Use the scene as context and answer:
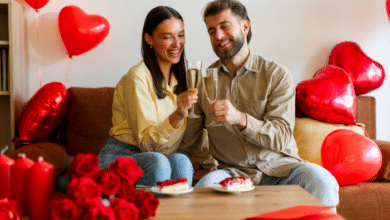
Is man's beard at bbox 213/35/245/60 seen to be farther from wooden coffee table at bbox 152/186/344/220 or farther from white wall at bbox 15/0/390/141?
white wall at bbox 15/0/390/141

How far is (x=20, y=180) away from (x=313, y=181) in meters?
1.10

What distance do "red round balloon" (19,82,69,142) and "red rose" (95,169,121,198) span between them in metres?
1.42

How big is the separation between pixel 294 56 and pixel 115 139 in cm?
155

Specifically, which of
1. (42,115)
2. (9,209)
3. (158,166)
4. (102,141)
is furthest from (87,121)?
(9,209)

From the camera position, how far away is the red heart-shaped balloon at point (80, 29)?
2400mm

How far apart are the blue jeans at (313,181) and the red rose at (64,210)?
0.82 metres

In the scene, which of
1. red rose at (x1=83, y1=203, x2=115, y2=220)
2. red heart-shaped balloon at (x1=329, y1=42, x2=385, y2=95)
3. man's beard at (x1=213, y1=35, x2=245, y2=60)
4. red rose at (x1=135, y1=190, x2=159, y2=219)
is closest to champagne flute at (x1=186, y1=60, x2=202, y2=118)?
man's beard at (x1=213, y1=35, x2=245, y2=60)

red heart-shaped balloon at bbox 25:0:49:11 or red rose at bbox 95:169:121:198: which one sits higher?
red heart-shaped balloon at bbox 25:0:49:11

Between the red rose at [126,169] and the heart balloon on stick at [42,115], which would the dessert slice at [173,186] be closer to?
the red rose at [126,169]

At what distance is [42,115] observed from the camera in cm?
212

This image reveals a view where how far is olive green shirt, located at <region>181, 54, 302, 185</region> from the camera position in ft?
5.41

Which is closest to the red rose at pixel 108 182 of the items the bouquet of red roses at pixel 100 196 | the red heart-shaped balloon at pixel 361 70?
the bouquet of red roses at pixel 100 196

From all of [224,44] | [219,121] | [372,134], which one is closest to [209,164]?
[219,121]

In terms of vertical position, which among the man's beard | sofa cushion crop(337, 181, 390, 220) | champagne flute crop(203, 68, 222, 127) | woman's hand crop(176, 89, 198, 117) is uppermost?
the man's beard
